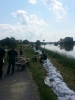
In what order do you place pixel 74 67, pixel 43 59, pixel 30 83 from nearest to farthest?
pixel 30 83, pixel 74 67, pixel 43 59

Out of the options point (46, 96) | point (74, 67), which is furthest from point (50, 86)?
point (74, 67)

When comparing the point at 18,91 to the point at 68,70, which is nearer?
the point at 18,91

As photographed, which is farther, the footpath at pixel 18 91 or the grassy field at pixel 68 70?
the grassy field at pixel 68 70

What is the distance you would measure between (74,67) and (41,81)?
5.95 meters

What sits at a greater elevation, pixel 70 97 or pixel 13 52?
pixel 13 52

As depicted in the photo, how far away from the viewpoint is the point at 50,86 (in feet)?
30.4

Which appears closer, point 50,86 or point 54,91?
point 54,91

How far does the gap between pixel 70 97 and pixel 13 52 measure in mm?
7697

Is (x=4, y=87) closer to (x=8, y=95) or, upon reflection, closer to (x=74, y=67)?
(x=8, y=95)

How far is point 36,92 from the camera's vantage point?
8.39 m

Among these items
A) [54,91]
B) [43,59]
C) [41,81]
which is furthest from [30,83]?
[43,59]

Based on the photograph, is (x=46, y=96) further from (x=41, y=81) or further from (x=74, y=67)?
(x=74, y=67)

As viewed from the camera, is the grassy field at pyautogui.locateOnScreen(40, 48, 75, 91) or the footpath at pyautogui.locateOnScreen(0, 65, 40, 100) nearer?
the footpath at pyautogui.locateOnScreen(0, 65, 40, 100)

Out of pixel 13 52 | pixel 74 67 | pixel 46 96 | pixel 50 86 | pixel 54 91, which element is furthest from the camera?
pixel 74 67
